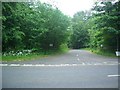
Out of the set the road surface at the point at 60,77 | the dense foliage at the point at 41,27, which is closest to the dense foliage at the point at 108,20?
the dense foliage at the point at 41,27

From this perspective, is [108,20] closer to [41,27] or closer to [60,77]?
[41,27]

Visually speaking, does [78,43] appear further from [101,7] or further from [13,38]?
[13,38]

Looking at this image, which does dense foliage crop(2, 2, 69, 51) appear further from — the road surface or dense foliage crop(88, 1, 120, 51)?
the road surface

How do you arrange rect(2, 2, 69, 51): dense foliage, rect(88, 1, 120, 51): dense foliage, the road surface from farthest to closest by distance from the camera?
rect(2, 2, 69, 51): dense foliage → rect(88, 1, 120, 51): dense foliage → the road surface

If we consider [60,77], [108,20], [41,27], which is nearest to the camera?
[60,77]

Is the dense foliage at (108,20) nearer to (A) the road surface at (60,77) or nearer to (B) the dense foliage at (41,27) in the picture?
(B) the dense foliage at (41,27)

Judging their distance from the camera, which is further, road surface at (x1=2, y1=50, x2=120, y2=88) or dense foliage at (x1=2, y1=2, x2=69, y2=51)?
dense foliage at (x1=2, y1=2, x2=69, y2=51)

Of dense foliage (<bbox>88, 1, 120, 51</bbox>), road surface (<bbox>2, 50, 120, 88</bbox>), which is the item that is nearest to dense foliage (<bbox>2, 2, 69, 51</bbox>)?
dense foliage (<bbox>88, 1, 120, 51</bbox>)

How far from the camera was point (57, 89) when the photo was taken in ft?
27.4

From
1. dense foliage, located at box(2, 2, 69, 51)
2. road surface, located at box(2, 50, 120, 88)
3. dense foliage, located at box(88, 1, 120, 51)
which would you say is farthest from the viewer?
dense foliage, located at box(2, 2, 69, 51)

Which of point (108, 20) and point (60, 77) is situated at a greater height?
point (108, 20)

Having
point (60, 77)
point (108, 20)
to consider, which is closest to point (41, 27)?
point (108, 20)

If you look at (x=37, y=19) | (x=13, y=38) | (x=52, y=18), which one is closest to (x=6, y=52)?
(x=13, y=38)

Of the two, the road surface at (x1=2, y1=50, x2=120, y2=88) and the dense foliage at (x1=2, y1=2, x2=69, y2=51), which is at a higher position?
the dense foliage at (x1=2, y1=2, x2=69, y2=51)
